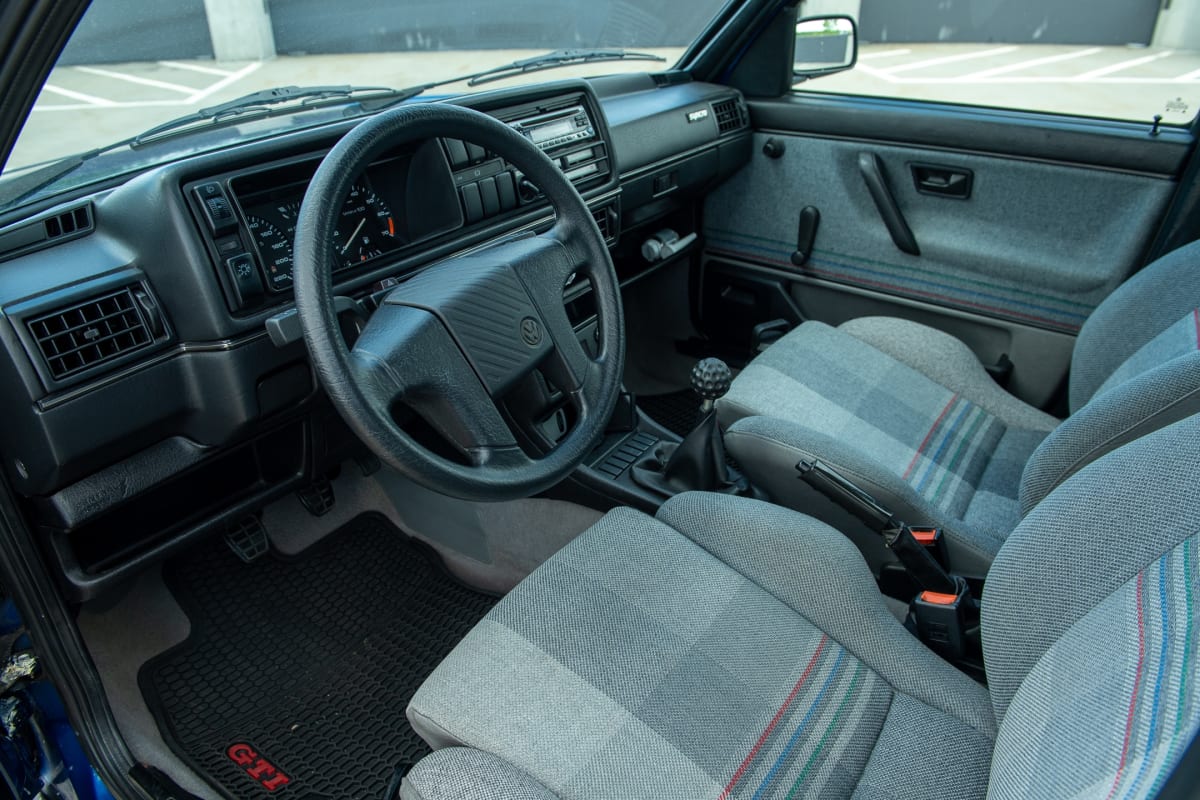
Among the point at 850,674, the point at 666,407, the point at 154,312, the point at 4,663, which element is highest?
the point at 154,312

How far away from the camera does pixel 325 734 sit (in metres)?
1.72

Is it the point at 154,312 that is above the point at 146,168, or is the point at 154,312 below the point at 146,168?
below

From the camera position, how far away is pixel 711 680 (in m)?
1.17

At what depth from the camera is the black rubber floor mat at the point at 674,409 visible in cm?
275

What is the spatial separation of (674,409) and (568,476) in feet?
3.99

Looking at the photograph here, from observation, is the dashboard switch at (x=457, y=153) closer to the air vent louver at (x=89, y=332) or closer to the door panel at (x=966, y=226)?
the air vent louver at (x=89, y=332)

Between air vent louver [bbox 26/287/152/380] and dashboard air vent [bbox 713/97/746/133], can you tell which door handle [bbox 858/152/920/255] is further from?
air vent louver [bbox 26/287/152/380]

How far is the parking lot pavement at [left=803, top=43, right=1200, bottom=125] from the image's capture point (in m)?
2.18

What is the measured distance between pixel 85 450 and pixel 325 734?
74 cm

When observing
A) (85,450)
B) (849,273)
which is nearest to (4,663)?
(85,450)

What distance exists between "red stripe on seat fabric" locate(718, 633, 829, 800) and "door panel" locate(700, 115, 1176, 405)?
1.42 metres

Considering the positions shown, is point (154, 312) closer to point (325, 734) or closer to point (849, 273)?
point (325, 734)

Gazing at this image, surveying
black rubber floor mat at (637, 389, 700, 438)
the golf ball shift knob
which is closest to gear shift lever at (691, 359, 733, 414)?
the golf ball shift knob

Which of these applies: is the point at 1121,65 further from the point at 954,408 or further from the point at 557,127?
the point at 557,127
